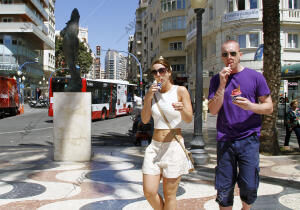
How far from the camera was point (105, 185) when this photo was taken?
5.30m

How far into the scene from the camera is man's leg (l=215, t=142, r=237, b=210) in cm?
316

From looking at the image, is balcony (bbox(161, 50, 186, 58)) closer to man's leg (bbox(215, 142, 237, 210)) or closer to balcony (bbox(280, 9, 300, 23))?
balcony (bbox(280, 9, 300, 23))

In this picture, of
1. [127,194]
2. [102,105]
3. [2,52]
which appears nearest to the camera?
[127,194]

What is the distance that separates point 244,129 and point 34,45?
206 ft

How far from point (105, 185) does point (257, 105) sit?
3.02m

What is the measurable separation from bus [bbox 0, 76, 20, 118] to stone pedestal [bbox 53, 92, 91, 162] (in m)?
20.1

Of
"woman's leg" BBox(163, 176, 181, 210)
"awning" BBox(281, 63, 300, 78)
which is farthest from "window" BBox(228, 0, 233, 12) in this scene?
"woman's leg" BBox(163, 176, 181, 210)

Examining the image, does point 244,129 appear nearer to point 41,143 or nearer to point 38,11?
point 41,143

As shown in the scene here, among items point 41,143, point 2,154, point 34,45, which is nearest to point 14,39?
point 34,45

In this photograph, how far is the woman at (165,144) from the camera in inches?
129

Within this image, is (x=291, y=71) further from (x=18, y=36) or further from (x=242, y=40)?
(x=18, y=36)

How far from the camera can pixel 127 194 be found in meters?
4.80

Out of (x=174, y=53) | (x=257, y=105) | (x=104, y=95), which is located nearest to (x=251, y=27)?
(x=104, y=95)

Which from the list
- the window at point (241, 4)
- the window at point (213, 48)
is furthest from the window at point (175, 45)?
the window at point (241, 4)
